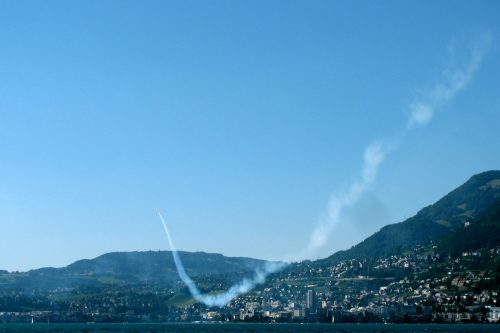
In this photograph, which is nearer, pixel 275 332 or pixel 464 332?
pixel 464 332

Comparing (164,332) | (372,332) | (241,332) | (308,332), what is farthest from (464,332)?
(164,332)

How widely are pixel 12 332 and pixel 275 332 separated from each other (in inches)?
2100

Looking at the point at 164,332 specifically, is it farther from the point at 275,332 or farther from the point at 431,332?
the point at 431,332

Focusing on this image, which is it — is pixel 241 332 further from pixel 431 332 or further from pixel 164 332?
pixel 431 332

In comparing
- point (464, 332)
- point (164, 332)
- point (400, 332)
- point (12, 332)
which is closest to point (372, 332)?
point (400, 332)

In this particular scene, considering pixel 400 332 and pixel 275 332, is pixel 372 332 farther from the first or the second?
pixel 275 332

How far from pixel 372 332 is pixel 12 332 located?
72.7 m

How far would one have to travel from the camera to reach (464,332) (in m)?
158

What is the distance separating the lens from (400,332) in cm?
16612

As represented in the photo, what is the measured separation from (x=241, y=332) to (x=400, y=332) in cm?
3201

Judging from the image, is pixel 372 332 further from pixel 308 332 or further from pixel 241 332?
pixel 241 332

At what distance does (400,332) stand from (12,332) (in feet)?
257

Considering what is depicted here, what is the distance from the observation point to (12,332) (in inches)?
6570

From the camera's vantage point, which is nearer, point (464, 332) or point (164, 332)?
point (464, 332)
